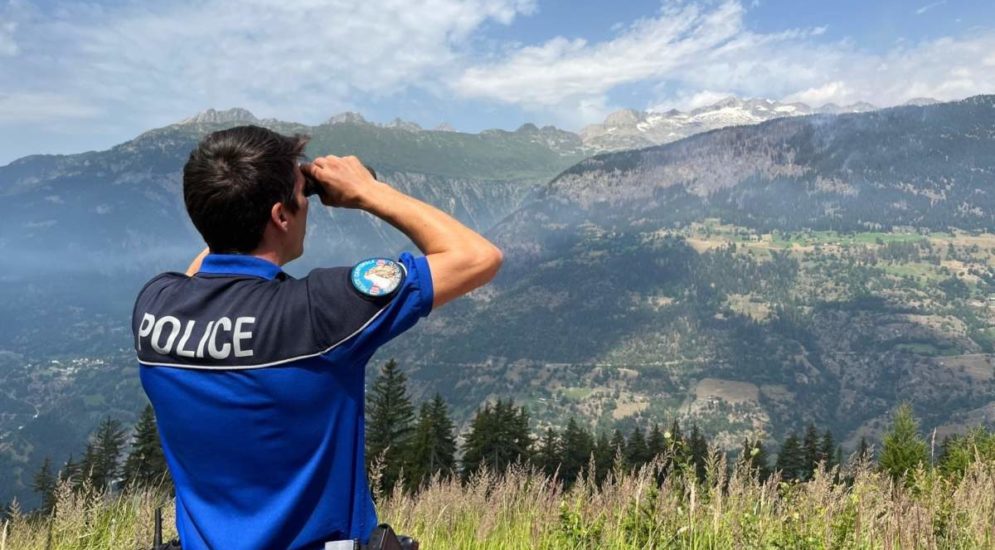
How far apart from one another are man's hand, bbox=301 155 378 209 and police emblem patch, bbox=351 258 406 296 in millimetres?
344

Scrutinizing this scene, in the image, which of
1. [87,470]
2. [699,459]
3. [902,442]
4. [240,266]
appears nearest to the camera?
[240,266]

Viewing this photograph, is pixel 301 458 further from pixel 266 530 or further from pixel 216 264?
pixel 216 264

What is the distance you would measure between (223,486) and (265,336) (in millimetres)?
522

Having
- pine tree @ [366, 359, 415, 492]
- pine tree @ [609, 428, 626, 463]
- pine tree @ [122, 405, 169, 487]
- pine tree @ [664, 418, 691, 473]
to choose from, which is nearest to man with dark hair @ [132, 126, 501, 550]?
pine tree @ [122, 405, 169, 487]

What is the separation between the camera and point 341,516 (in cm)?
204

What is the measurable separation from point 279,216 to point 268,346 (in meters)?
0.46

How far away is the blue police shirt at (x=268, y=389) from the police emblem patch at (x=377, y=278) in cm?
2

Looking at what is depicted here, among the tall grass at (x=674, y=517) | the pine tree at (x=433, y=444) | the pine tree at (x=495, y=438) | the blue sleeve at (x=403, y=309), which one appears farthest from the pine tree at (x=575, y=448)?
the blue sleeve at (x=403, y=309)

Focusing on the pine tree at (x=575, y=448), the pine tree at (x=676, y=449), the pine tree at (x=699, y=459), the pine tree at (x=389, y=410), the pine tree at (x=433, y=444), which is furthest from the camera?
the pine tree at (x=389, y=410)

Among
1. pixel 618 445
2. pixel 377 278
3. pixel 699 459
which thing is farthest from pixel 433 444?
pixel 377 278

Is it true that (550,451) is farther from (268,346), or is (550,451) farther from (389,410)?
(268,346)

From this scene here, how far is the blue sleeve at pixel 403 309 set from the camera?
6.40ft

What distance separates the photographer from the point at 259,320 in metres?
1.93

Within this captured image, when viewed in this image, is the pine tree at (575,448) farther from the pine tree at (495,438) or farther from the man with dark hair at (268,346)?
the man with dark hair at (268,346)
